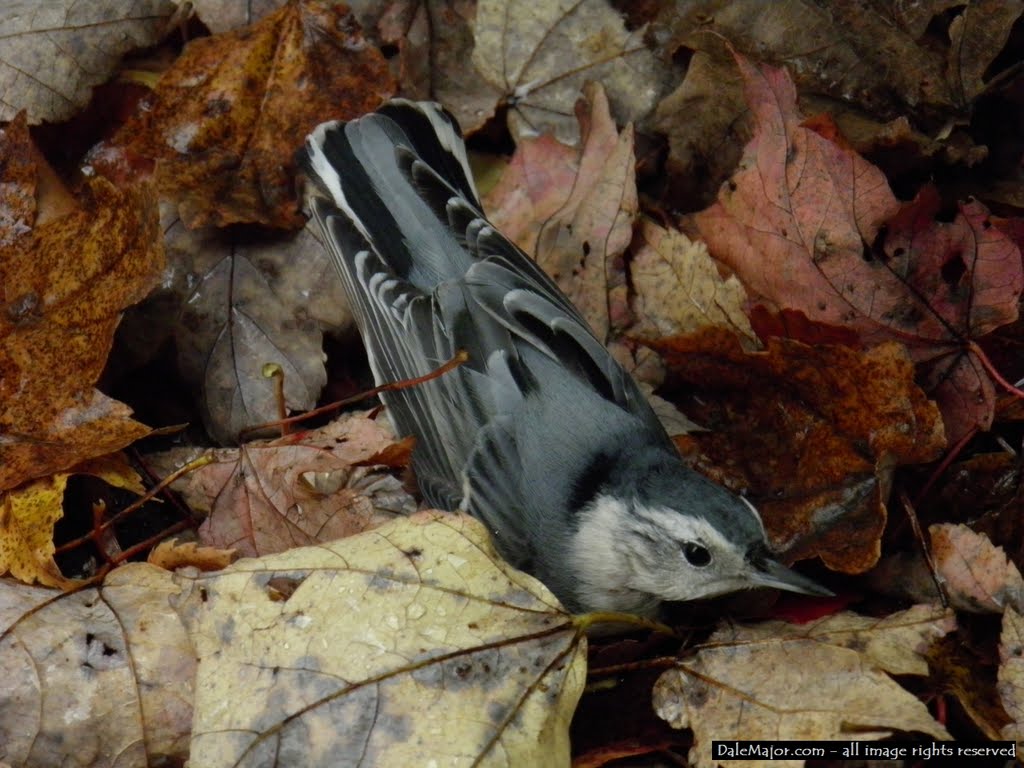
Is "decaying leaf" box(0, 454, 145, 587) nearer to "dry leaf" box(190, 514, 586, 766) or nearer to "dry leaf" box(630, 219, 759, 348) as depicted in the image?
"dry leaf" box(190, 514, 586, 766)

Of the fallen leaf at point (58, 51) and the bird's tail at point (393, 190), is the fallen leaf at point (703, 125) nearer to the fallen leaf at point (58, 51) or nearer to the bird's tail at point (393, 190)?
the bird's tail at point (393, 190)

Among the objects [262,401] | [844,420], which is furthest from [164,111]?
[844,420]

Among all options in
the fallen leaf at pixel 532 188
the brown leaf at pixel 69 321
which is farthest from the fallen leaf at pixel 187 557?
the fallen leaf at pixel 532 188

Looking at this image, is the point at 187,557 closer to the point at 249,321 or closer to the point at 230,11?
the point at 249,321

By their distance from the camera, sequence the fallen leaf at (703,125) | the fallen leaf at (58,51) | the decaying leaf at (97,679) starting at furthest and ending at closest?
1. the fallen leaf at (703,125)
2. the fallen leaf at (58,51)
3. the decaying leaf at (97,679)

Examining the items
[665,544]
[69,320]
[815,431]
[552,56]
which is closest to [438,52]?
[552,56]
